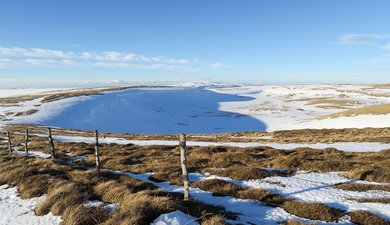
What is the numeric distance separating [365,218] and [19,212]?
432 inches

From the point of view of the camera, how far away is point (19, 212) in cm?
1049

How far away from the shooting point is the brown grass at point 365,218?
7.95m

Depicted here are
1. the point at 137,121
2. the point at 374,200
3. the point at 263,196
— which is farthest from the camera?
the point at 137,121

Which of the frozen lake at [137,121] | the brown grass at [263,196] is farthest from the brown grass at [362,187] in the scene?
the frozen lake at [137,121]

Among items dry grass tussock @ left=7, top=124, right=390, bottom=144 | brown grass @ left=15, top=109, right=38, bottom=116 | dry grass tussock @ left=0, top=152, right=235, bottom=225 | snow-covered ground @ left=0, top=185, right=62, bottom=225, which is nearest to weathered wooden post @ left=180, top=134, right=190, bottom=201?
dry grass tussock @ left=0, top=152, right=235, bottom=225

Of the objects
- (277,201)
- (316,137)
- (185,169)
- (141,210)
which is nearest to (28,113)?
(316,137)

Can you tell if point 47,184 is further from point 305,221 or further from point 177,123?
point 177,123

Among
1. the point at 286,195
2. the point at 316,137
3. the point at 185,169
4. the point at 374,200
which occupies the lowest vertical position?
the point at 316,137

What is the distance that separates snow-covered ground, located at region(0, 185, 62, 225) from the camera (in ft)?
30.9

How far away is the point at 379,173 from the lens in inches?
489

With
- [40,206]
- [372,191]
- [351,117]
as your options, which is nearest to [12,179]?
[40,206]

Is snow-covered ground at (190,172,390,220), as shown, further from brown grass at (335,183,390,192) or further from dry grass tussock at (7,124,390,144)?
dry grass tussock at (7,124,390,144)

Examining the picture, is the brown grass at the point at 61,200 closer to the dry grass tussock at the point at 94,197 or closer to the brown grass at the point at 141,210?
the dry grass tussock at the point at 94,197

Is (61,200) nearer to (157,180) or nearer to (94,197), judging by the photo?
(94,197)
